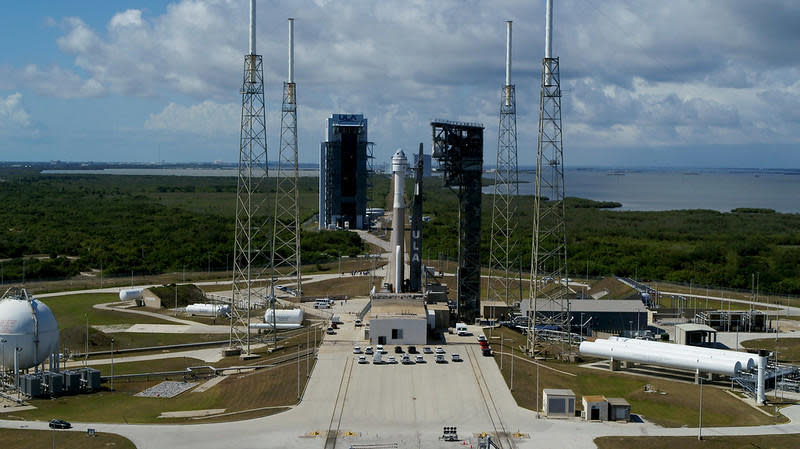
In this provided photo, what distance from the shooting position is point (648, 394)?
54.6 metres

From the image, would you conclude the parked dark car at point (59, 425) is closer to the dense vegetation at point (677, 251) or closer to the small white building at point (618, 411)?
the small white building at point (618, 411)

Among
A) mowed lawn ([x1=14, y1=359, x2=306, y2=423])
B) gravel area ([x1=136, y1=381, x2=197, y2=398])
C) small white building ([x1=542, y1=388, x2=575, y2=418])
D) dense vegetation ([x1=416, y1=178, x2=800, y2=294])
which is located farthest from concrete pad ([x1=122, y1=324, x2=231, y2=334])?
small white building ([x1=542, y1=388, x2=575, y2=418])

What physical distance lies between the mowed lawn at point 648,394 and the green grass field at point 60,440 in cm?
2507

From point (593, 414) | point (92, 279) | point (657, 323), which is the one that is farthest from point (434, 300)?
point (92, 279)

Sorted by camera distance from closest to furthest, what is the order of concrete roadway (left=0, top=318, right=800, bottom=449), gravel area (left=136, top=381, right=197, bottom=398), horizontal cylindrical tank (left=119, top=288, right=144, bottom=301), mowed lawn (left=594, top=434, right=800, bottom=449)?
mowed lawn (left=594, top=434, right=800, bottom=449)
concrete roadway (left=0, top=318, right=800, bottom=449)
gravel area (left=136, top=381, right=197, bottom=398)
horizontal cylindrical tank (left=119, top=288, right=144, bottom=301)

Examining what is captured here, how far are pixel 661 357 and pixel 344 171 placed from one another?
101910 millimetres

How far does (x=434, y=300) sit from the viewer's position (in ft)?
266

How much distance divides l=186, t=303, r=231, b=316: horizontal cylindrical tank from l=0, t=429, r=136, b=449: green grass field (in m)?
37.1

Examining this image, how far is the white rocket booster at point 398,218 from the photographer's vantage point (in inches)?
3115

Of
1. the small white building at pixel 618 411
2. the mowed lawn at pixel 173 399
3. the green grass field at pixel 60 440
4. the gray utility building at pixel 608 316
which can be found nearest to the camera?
the green grass field at pixel 60 440

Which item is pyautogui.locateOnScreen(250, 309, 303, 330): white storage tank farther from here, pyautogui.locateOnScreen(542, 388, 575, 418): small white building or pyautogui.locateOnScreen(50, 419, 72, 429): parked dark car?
pyautogui.locateOnScreen(542, 388, 575, 418): small white building

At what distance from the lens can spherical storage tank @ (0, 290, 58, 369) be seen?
54875 mm

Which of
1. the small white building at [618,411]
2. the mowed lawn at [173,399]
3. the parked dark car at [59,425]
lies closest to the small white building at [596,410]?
the small white building at [618,411]

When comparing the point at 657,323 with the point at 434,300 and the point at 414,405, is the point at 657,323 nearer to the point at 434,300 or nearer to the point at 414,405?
the point at 434,300
